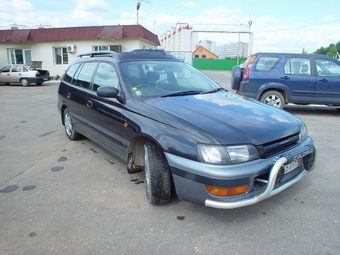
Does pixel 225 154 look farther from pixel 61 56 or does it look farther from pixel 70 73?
pixel 61 56

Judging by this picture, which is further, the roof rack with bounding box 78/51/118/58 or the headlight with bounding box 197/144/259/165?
the roof rack with bounding box 78/51/118/58

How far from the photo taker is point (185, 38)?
146ft

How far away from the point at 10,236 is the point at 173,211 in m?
1.57

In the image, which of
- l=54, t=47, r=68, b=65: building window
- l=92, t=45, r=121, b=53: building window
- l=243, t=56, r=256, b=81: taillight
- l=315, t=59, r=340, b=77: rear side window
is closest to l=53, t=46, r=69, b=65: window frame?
l=54, t=47, r=68, b=65: building window

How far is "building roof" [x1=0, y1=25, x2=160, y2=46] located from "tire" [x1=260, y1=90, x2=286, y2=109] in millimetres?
14796

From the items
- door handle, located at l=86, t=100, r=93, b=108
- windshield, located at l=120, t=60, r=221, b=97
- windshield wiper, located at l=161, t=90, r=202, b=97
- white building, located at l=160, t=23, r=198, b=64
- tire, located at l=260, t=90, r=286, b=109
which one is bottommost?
tire, located at l=260, t=90, r=286, b=109

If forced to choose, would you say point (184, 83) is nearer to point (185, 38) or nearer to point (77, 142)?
point (77, 142)

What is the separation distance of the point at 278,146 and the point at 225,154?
64 cm

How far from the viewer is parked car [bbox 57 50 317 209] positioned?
2387 mm

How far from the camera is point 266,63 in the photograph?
7957 mm

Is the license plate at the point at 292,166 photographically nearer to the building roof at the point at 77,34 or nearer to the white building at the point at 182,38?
the building roof at the point at 77,34

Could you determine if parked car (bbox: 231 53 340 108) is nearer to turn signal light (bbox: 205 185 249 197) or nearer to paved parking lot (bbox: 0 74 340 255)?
paved parking lot (bbox: 0 74 340 255)

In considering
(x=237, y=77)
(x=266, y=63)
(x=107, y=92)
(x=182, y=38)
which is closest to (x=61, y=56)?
(x=237, y=77)

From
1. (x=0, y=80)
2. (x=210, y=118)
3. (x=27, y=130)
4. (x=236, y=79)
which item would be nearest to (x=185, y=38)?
(x=0, y=80)
